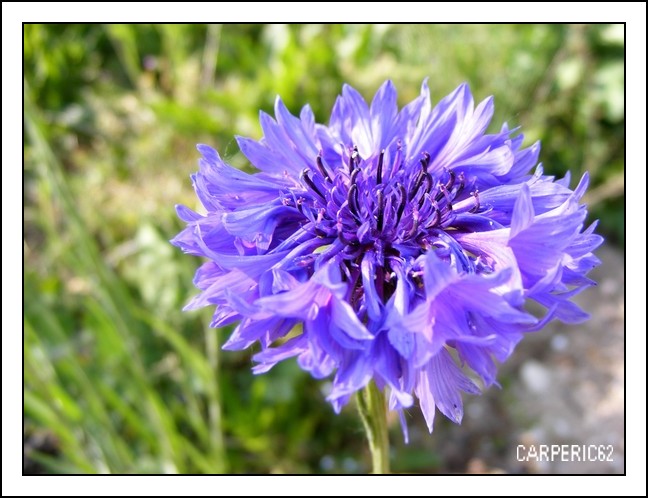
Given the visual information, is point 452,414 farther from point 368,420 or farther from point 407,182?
point 407,182

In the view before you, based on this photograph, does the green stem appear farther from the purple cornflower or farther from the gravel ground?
the gravel ground

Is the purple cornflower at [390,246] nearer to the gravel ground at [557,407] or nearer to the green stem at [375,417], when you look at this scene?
the green stem at [375,417]

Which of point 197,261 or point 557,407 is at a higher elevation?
point 197,261

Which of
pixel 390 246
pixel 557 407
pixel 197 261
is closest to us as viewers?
pixel 390 246

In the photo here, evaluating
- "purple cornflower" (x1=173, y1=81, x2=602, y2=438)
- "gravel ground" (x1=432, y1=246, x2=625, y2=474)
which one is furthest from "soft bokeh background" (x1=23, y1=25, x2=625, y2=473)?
"purple cornflower" (x1=173, y1=81, x2=602, y2=438)

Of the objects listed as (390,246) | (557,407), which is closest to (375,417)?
(390,246)

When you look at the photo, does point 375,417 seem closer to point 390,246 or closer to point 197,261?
point 390,246

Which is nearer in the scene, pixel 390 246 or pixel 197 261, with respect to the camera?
pixel 390 246
